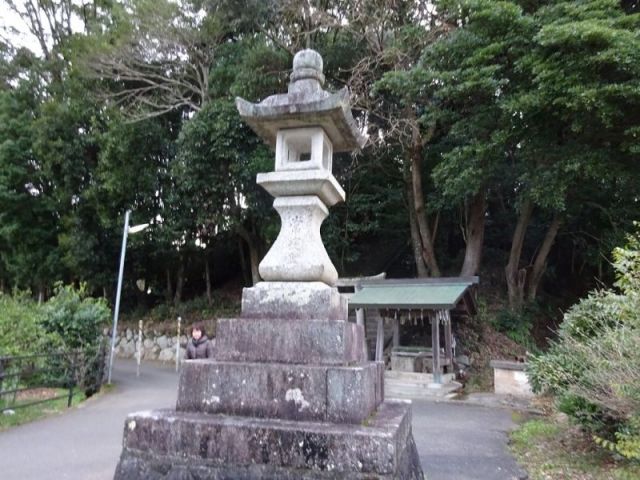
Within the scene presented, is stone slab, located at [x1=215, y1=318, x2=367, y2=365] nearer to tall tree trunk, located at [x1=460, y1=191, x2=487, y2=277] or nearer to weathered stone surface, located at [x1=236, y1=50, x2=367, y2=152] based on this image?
weathered stone surface, located at [x1=236, y1=50, x2=367, y2=152]

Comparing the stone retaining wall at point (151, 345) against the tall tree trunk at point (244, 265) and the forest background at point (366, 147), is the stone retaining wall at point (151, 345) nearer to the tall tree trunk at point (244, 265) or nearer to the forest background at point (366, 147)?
the forest background at point (366, 147)

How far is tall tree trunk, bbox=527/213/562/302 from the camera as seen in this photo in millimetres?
13680

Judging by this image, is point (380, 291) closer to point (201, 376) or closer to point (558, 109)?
point (558, 109)

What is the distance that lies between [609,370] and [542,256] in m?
10.5

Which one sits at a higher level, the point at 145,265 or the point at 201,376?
the point at 145,265

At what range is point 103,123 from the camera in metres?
16.4

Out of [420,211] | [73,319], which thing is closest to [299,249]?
[73,319]

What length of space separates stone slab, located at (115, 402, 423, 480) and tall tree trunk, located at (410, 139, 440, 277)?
11.4 meters

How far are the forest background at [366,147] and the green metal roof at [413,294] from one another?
230 centimetres

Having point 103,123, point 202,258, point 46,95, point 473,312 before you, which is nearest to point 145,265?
point 202,258

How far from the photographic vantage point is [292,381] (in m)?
3.22

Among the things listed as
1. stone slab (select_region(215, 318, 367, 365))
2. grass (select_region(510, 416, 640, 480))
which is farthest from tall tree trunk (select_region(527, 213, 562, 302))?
stone slab (select_region(215, 318, 367, 365))

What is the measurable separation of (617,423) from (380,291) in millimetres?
7740

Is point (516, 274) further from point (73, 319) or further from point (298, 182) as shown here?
point (73, 319)
